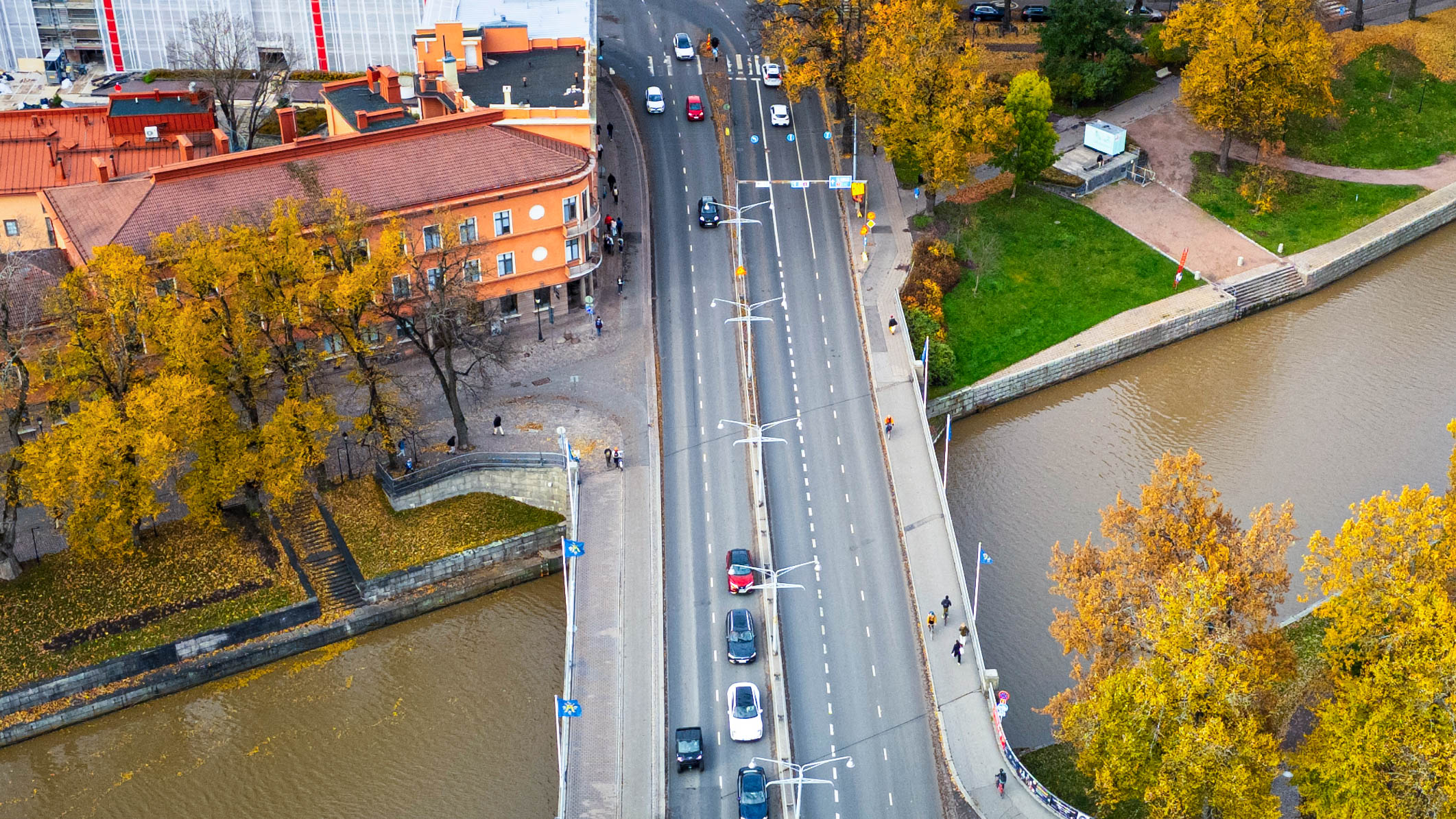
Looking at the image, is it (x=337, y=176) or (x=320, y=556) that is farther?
(x=337, y=176)

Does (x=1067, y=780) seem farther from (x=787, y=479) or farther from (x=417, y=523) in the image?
(x=417, y=523)

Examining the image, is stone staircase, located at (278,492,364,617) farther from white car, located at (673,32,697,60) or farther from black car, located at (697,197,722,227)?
white car, located at (673,32,697,60)

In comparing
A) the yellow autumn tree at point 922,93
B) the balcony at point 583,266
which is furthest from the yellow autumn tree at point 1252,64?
the balcony at point 583,266

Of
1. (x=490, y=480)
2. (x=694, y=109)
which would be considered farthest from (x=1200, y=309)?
(x=490, y=480)

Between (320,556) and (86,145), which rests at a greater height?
(86,145)

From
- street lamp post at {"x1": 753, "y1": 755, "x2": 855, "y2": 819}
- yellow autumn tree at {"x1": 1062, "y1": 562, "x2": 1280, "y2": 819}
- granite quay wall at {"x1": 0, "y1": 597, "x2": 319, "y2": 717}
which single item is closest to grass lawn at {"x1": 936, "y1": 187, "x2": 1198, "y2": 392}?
street lamp post at {"x1": 753, "y1": 755, "x2": 855, "y2": 819}

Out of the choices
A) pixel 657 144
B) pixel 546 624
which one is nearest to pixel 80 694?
pixel 546 624
